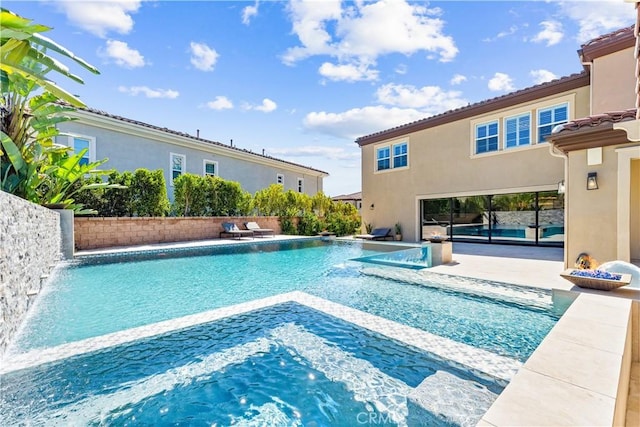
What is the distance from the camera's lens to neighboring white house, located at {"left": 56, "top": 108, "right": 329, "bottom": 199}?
16.6 meters

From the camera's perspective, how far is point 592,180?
784 centimetres

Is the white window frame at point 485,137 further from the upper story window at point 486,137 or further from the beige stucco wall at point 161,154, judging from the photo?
the beige stucco wall at point 161,154

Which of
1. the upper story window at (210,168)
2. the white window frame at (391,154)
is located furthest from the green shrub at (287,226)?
the white window frame at (391,154)

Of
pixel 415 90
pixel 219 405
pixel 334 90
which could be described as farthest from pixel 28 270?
pixel 415 90

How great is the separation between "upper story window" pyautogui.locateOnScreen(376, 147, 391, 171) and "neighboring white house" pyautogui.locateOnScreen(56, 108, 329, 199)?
10.7 m

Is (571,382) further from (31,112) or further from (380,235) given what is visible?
(380,235)

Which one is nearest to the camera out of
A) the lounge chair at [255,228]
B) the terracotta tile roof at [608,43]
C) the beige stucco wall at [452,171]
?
the terracotta tile roof at [608,43]

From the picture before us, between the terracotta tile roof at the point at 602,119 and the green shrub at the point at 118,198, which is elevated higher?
the terracotta tile roof at the point at 602,119

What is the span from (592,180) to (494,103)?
28.6 feet

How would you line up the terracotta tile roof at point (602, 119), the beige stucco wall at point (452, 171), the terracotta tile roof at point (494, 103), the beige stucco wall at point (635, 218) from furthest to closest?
the beige stucco wall at point (452, 171) → the terracotta tile roof at point (494, 103) → the beige stucco wall at point (635, 218) → the terracotta tile roof at point (602, 119)

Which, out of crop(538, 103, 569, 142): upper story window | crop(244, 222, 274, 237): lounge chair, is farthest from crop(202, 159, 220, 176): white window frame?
crop(538, 103, 569, 142): upper story window

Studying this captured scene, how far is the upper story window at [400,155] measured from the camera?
19.4 meters

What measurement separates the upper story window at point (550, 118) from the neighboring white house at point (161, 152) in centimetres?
1977

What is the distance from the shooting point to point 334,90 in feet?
59.7
